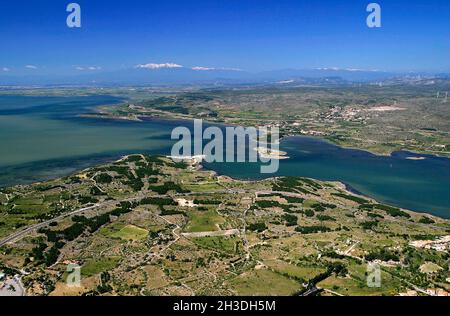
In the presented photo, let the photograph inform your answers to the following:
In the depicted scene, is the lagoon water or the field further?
the lagoon water

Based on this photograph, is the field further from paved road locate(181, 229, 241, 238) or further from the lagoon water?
the lagoon water

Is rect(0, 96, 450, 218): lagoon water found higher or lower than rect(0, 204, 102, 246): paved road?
higher

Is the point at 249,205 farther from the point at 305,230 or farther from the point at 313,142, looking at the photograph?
the point at 313,142

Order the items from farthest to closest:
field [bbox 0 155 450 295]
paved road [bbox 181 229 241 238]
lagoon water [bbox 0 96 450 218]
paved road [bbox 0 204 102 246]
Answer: lagoon water [bbox 0 96 450 218] < paved road [bbox 181 229 241 238] < paved road [bbox 0 204 102 246] < field [bbox 0 155 450 295]

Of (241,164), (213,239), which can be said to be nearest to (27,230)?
(213,239)

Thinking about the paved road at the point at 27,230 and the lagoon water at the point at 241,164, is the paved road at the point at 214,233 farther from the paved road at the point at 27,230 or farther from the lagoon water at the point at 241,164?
the lagoon water at the point at 241,164

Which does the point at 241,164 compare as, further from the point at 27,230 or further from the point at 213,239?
the point at 27,230

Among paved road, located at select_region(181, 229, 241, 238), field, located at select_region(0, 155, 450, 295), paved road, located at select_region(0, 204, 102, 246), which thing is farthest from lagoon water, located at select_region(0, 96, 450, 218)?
paved road, located at select_region(181, 229, 241, 238)

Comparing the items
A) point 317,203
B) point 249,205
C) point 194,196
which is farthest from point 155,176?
point 317,203
